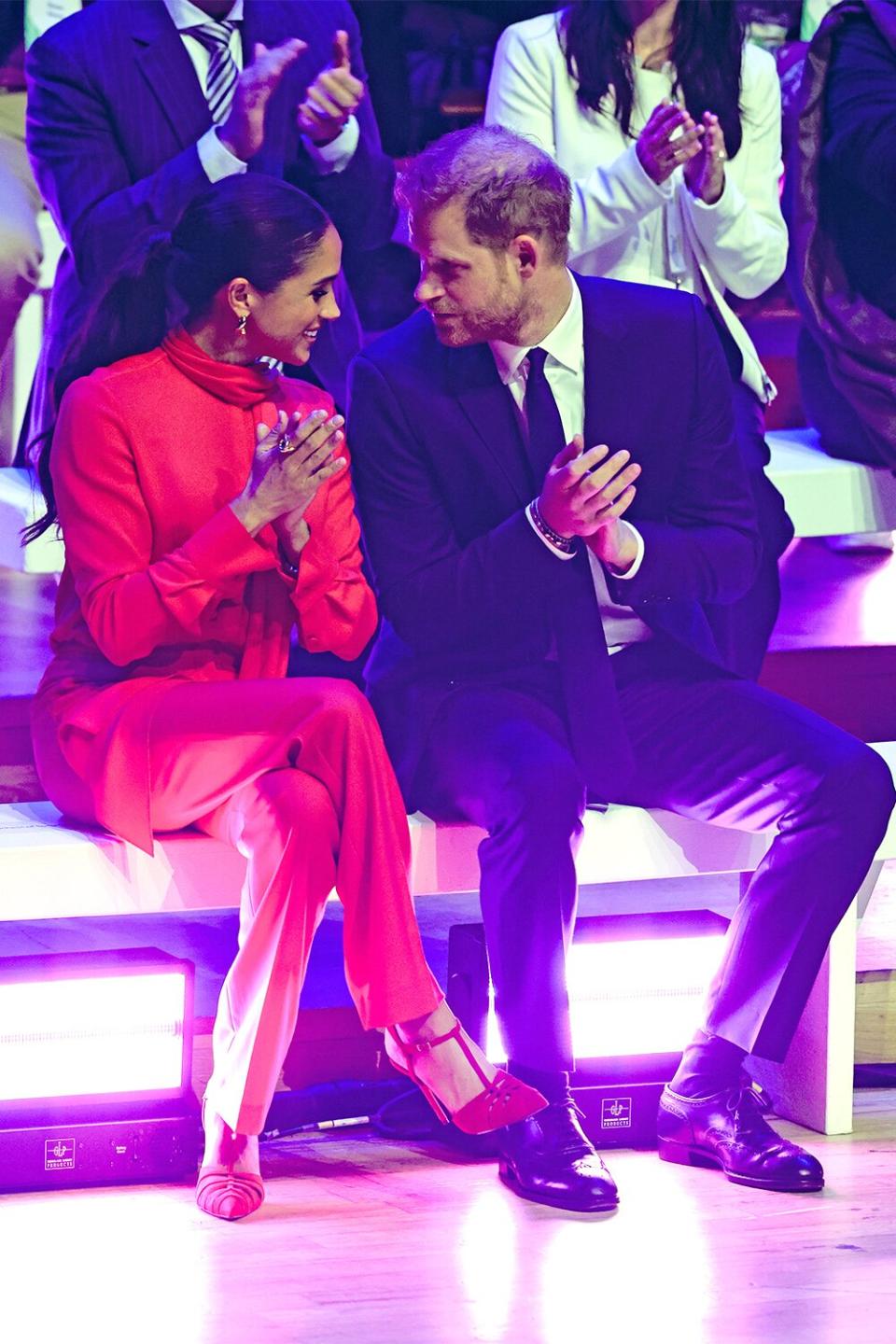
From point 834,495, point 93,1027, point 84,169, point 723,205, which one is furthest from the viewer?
point 834,495

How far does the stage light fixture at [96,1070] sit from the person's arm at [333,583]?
1.57 ft

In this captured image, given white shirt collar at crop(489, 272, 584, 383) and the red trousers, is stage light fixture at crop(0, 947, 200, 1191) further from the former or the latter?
white shirt collar at crop(489, 272, 584, 383)

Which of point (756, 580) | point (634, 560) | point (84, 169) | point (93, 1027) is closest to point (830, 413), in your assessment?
point (756, 580)

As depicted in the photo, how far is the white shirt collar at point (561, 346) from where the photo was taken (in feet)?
9.93

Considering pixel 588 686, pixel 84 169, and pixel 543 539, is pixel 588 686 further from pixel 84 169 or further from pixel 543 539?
pixel 84 169

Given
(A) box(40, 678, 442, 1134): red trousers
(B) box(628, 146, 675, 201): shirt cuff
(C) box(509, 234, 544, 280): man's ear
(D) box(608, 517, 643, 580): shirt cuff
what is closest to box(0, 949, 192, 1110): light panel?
(A) box(40, 678, 442, 1134): red trousers

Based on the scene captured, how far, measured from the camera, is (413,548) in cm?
300

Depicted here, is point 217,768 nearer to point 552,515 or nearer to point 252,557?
point 252,557

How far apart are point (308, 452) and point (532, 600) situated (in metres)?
0.41

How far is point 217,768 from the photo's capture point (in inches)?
109

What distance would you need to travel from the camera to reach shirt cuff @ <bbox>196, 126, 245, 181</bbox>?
330cm

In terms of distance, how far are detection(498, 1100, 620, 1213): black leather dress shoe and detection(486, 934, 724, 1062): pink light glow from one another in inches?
7.3

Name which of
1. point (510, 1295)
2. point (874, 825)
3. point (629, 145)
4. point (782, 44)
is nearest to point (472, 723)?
point (874, 825)

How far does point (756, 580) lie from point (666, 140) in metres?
0.69
